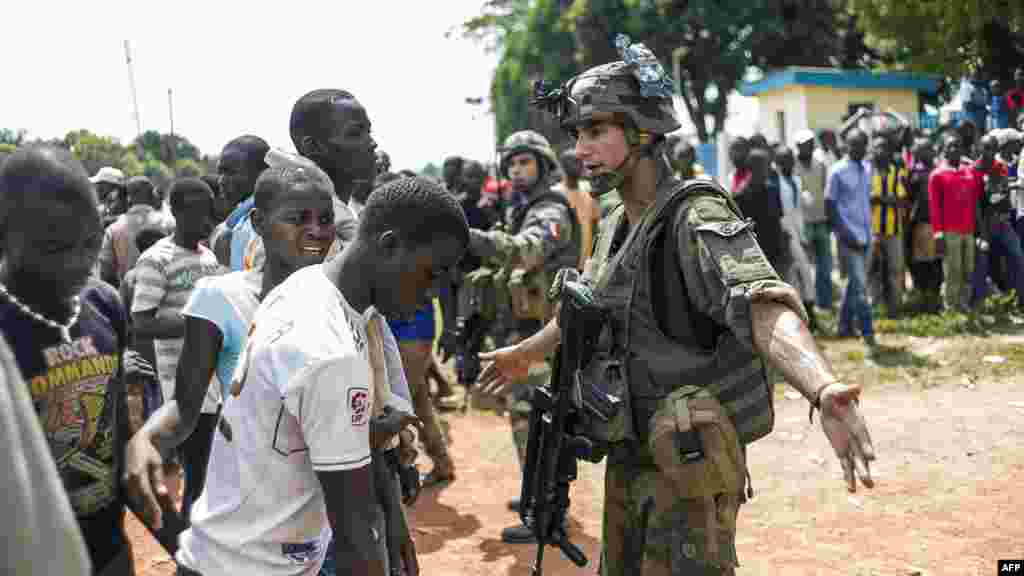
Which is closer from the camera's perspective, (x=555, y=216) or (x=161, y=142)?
(x=555, y=216)

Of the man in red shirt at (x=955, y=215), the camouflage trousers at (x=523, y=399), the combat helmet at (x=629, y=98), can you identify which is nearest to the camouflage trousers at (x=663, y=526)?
the combat helmet at (x=629, y=98)

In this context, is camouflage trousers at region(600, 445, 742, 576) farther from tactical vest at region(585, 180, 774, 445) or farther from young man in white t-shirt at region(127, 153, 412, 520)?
young man in white t-shirt at region(127, 153, 412, 520)

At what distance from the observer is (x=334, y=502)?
206 cm

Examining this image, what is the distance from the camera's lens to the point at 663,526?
283cm

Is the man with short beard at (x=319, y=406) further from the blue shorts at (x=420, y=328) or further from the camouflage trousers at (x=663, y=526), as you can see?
the blue shorts at (x=420, y=328)

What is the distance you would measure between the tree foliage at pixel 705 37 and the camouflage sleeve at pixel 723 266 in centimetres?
2705

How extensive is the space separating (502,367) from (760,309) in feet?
3.88

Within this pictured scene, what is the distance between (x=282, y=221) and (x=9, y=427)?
1737 millimetres

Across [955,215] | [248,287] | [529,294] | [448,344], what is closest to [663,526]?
[248,287]

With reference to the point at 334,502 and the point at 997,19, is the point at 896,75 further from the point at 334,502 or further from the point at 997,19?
the point at 334,502

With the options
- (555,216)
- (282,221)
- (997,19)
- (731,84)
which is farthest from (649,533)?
(731,84)

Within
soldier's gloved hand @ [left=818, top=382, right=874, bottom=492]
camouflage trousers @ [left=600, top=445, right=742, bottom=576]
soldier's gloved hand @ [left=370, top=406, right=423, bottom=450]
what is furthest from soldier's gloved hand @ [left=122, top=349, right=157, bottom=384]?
soldier's gloved hand @ [left=818, top=382, right=874, bottom=492]

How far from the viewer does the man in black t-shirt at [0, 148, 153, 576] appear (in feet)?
6.99

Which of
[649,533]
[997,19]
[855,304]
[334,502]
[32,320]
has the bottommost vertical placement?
[855,304]
